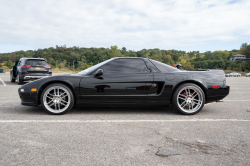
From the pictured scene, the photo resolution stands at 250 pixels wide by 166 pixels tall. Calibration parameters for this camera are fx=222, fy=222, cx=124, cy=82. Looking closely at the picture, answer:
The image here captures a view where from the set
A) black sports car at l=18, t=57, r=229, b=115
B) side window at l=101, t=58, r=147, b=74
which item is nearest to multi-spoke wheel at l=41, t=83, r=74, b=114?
black sports car at l=18, t=57, r=229, b=115

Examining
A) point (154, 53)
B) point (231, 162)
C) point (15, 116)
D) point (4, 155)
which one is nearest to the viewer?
point (231, 162)

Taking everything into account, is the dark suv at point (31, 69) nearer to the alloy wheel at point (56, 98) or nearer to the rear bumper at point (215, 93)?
the alloy wheel at point (56, 98)

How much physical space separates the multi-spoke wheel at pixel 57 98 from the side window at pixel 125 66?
93 centimetres

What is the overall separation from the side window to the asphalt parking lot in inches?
36.3

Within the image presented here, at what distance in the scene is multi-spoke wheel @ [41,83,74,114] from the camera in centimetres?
458

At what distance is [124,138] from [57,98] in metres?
2.07

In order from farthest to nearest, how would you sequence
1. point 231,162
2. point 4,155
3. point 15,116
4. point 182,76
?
point 182,76
point 15,116
point 4,155
point 231,162

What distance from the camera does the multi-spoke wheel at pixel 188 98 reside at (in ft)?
15.5

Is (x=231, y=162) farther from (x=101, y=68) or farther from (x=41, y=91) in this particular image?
(x=41, y=91)

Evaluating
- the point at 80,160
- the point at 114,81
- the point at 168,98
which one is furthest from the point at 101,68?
the point at 80,160

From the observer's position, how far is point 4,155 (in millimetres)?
2492

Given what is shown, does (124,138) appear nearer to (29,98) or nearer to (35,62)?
(29,98)

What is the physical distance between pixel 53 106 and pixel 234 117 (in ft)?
12.3

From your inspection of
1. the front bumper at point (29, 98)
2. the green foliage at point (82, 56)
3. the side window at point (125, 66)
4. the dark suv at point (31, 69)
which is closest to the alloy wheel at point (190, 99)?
the side window at point (125, 66)
